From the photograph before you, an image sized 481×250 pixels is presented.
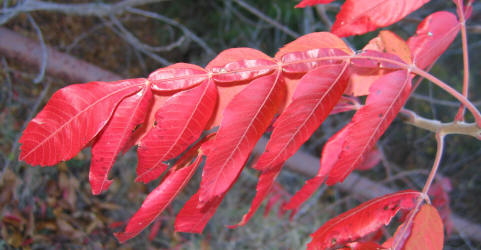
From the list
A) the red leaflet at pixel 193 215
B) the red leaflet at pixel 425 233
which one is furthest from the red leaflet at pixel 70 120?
the red leaflet at pixel 425 233

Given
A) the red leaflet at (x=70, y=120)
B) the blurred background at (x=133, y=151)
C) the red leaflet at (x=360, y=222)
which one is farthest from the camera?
the blurred background at (x=133, y=151)

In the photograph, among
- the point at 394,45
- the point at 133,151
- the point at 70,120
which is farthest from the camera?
the point at 133,151

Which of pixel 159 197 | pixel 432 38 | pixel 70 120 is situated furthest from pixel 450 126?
pixel 70 120

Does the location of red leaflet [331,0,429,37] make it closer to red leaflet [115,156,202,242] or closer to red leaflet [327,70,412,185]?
red leaflet [327,70,412,185]

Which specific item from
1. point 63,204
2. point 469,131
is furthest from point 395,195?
point 63,204

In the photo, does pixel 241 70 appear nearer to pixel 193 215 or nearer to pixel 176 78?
pixel 176 78

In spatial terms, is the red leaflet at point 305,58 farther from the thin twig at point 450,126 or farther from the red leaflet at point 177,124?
the thin twig at point 450,126
